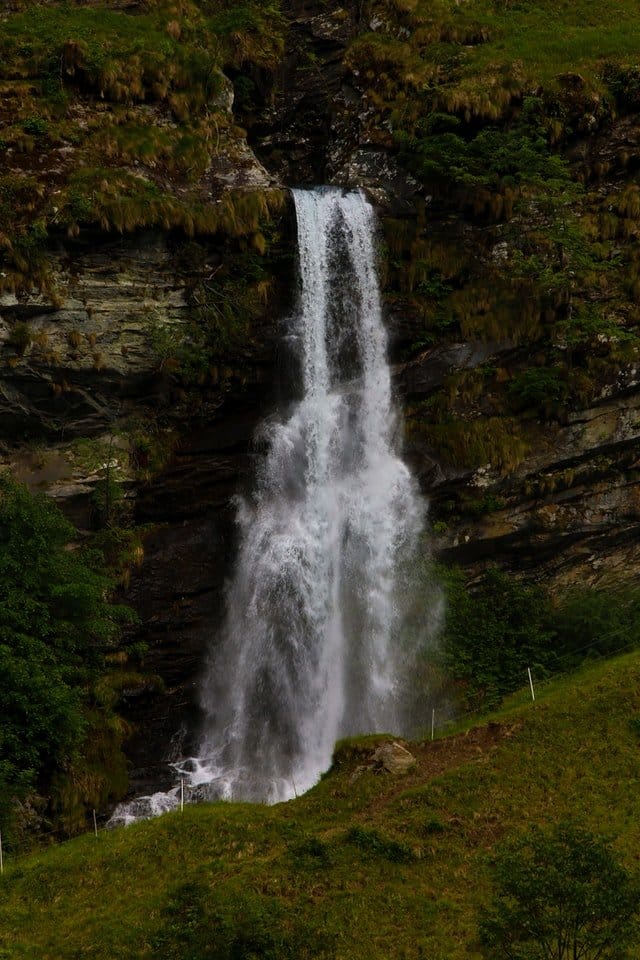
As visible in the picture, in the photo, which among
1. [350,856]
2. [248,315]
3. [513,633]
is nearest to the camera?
[350,856]

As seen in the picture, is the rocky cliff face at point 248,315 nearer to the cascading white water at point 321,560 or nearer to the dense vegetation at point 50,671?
the cascading white water at point 321,560

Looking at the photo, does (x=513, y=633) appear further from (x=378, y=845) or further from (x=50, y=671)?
(x=50, y=671)

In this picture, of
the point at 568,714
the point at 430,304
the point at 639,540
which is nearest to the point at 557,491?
the point at 639,540

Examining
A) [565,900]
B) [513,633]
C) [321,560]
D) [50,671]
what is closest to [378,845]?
[565,900]

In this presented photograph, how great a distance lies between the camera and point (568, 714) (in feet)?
59.1

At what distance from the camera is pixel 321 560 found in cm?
2406

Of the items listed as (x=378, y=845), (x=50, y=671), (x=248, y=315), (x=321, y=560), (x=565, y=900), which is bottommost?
(x=565, y=900)

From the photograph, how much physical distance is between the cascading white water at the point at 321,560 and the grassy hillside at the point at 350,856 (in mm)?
4142

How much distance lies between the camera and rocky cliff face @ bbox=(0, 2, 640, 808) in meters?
23.5

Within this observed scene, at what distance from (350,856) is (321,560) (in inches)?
408

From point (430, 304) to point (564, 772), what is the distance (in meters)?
15.0

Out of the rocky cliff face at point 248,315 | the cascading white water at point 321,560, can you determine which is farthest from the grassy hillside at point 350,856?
the rocky cliff face at point 248,315

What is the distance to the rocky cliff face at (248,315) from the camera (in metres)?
23.5

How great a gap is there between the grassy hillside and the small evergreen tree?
214cm
